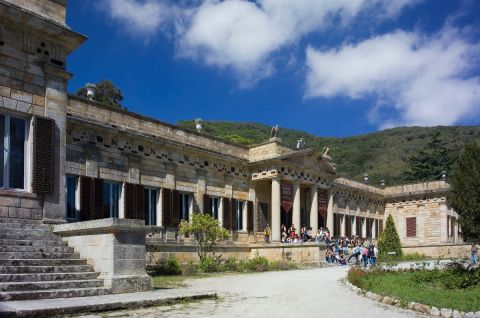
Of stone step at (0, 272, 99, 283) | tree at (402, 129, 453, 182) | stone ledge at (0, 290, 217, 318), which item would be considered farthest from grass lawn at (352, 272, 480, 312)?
tree at (402, 129, 453, 182)

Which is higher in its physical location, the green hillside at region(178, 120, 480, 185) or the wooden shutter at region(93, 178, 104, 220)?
the green hillside at region(178, 120, 480, 185)

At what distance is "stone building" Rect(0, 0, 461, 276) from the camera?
559 inches

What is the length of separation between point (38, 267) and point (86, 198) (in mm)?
10265

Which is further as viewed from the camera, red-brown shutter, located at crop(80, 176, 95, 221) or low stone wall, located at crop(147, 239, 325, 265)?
low stone wall, located at crop(147, 239, 325, 265)

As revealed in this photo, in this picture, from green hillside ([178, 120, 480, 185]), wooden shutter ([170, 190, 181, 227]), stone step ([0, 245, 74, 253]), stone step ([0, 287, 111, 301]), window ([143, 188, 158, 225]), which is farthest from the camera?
green hillside ([178, 120, 480, 185])

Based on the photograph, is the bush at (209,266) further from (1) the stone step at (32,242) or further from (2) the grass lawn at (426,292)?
(1) the stone step at (32,242)

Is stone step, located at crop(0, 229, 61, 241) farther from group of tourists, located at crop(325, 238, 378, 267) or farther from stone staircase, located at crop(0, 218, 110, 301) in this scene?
group of tourists, located at crop(325, 238, 378, 267)

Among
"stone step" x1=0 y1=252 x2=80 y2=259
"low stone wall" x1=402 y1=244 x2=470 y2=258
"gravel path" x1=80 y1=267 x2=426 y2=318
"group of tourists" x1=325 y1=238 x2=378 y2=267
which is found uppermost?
"stone step" x1=0 y1=252 x2=80 y2=259

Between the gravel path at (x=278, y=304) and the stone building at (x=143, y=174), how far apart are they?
10.6 ft

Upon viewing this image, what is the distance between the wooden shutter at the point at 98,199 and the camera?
2212 centimetres

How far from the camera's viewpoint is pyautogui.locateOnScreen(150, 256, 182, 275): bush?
2112cm

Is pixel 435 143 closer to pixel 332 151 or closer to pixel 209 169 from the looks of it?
pixel 332 151

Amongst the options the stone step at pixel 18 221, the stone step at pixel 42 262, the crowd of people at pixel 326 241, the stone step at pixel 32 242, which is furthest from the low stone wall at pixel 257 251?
the stone step at pixel 42 262

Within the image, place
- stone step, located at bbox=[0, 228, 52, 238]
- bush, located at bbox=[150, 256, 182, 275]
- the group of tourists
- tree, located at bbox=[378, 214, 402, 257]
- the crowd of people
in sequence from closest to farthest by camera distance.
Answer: stone step, located at bbox=[0, 228, 52, 238], bush, located at bbox=[150, 256, 182, 275], the group of tourists, the crowd of people, tree, located at bbox=[378, 214, 402, 257]
